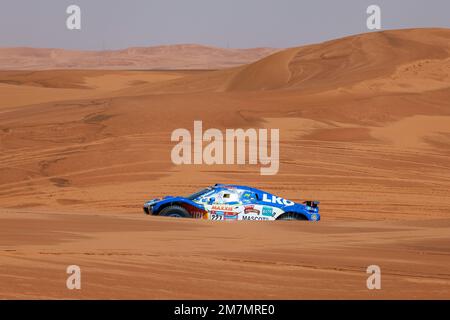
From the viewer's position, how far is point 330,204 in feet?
75.6

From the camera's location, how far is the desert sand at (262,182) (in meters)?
10.9

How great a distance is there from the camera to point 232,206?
18.1 metres

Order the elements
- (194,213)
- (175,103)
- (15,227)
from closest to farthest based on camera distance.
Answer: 1. (15,227)
2. (194,213)
3. (175,103)

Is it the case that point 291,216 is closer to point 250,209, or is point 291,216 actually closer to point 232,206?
point 250,209

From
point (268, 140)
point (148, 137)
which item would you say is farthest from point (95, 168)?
point (268, 140)

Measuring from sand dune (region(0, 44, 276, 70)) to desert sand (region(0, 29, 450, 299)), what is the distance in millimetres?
94575

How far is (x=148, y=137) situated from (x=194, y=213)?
12.4m

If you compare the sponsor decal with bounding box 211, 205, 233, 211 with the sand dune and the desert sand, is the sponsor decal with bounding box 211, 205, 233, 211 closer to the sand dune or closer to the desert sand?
the desert sand

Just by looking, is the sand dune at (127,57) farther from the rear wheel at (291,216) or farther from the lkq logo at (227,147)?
the rear wheel at (291,216)

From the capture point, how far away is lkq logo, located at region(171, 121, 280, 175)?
2709cm

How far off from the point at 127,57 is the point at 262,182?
151510 mm

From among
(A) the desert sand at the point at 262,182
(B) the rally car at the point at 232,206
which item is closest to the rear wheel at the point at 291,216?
(B) the rally car at the point at 232,206

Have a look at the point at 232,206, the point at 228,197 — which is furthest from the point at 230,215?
the point at 228,197

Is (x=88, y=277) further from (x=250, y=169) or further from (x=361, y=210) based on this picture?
(x=250, y=169)
